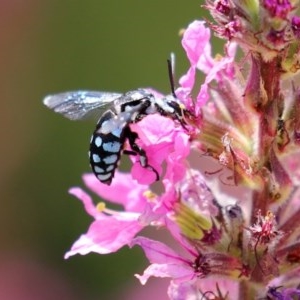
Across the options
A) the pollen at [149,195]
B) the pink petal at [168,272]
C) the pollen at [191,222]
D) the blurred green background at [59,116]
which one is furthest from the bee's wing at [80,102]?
the blurred green background at [59,116]

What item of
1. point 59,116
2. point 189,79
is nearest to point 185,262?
point 189,79

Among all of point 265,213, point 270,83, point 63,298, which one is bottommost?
point 63,298

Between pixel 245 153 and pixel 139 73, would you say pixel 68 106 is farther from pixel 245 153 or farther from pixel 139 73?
pixel 139 73

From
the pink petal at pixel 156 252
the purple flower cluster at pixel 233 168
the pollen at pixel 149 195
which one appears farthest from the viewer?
the pollen at pixel 149 195

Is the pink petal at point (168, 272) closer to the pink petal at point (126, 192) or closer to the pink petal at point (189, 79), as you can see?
the pink petal at point (126, 192)

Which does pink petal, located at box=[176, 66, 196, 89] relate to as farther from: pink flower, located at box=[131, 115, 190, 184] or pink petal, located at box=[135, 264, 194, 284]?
pink petal, located at box=[135, 264, 194, 284]

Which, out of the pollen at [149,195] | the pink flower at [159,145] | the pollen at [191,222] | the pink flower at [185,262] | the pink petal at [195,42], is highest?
the pink petal at [195,42]

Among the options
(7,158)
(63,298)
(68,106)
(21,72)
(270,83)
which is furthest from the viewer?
(21,72)

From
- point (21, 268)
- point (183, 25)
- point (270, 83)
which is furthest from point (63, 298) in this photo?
point (270, 83)
